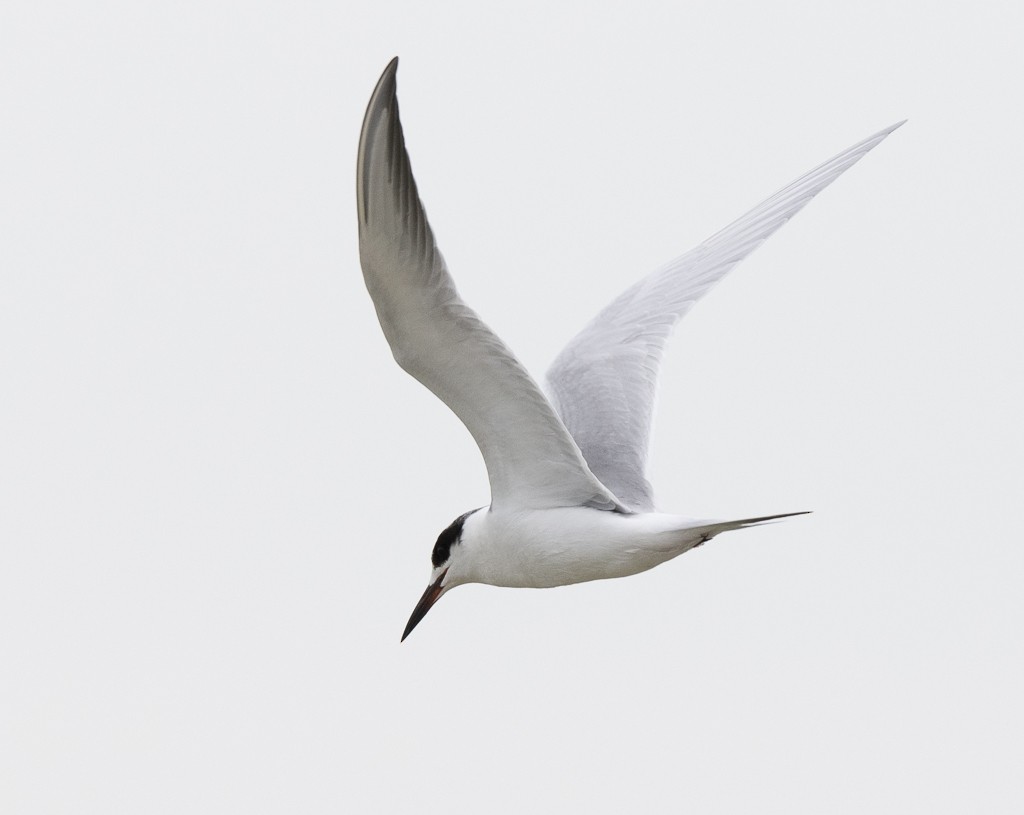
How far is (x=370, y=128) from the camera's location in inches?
163

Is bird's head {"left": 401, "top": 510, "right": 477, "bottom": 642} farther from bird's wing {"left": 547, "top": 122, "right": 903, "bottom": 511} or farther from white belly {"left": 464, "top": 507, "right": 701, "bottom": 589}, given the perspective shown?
bird's wing {"left": 547, "top": 122, "right": 903, "bottom": 511}

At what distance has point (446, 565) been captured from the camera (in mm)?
6117

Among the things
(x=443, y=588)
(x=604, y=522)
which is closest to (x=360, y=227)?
(x=604, y=522)

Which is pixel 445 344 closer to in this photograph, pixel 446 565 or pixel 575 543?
pixel 575 543

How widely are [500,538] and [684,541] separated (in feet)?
2.47

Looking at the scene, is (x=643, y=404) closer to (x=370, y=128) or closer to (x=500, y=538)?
(x=500, y=538)

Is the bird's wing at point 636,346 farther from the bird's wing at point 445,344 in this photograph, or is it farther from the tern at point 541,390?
the bird's wing at point 445,344

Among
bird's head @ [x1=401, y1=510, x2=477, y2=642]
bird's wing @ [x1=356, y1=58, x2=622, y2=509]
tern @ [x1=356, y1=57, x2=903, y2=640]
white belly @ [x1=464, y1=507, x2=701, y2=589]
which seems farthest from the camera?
bird's head @ [x1=401, y1=510, x2=477, y2=642]

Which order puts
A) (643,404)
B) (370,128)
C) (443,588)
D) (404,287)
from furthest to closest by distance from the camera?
(643,404), (443,588), (404,287), (370,128)

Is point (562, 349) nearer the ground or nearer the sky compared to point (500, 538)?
nearer the sky

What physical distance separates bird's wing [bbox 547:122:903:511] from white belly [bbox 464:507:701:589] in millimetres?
545

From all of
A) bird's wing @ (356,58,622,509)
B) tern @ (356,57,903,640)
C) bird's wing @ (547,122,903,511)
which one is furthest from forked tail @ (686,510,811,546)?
bird's wing @ (547,122,903,511)

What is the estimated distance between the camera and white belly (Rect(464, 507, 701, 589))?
543 cm

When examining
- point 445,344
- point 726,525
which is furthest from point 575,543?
point 445,344
